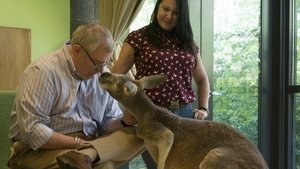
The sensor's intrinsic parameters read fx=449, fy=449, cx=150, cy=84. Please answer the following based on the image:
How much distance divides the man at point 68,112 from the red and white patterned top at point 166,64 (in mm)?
425

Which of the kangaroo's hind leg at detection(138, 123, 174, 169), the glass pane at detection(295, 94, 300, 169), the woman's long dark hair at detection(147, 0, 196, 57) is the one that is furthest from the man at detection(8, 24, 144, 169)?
the glass pane at detection(295, 94, 300, 169)

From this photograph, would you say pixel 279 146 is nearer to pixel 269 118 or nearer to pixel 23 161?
pixel 269 118

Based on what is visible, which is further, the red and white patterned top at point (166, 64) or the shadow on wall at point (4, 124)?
the red and white patterned top at point (166, 64)

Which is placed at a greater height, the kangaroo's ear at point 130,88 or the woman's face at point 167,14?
the woman's face at point 167,14

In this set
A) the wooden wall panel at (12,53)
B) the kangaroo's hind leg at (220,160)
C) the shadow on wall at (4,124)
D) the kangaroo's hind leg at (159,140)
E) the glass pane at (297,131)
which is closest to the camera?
the kangaroo's hind leg at (220,160)

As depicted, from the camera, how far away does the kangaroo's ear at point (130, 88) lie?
5.97 ft

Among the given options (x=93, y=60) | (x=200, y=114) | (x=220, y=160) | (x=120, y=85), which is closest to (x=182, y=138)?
(x=220, y=160)

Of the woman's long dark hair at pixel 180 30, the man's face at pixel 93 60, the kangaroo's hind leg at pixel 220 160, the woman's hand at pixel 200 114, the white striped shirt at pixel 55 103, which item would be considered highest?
the woman's long dark hair at pixel 180 30

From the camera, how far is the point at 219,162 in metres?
1.59

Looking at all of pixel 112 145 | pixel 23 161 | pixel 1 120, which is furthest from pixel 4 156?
pixel 112 145

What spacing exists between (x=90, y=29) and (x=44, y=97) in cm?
37

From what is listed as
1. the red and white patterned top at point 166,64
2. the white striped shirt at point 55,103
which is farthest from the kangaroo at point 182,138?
the red and white patterned top at point 166,64

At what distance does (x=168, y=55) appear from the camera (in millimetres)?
2541

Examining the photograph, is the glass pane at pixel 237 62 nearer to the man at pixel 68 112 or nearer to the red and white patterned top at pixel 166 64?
the red and white patterned top at pixel 166 64
